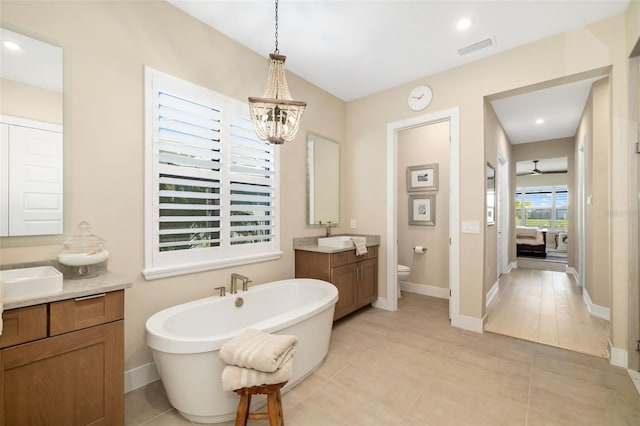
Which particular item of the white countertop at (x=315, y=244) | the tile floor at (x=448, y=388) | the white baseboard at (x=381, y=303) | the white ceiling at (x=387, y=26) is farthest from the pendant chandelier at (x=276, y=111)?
the white baseboard at (x=381, y=303)

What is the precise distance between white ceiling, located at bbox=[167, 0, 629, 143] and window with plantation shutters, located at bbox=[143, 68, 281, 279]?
0.68 metres

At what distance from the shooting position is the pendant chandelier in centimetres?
198

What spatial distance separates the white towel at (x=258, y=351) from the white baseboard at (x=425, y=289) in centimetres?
335

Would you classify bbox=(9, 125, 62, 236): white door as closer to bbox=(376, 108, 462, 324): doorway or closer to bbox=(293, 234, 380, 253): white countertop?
bbox=(293, 234, 380, 253): white countertop

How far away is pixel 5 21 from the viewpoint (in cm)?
154

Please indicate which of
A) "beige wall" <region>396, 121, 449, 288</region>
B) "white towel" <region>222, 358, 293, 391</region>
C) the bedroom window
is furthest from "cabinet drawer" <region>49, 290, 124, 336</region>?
the bedroom window

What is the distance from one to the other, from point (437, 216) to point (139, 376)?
407cm

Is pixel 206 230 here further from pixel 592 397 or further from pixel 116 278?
pixel 592 397

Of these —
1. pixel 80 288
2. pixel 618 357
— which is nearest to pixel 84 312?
pixel 80 288

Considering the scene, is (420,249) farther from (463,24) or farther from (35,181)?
(35,181)

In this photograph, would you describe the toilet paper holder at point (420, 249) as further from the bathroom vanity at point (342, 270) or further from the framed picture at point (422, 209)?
the bathroom vanity at point (342, 270)

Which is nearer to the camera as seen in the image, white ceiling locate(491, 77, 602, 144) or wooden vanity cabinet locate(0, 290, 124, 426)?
wooden vanity cabinet locate(0, 290, 124, 426)

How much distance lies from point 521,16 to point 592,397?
2.95m

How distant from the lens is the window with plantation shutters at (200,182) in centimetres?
211
